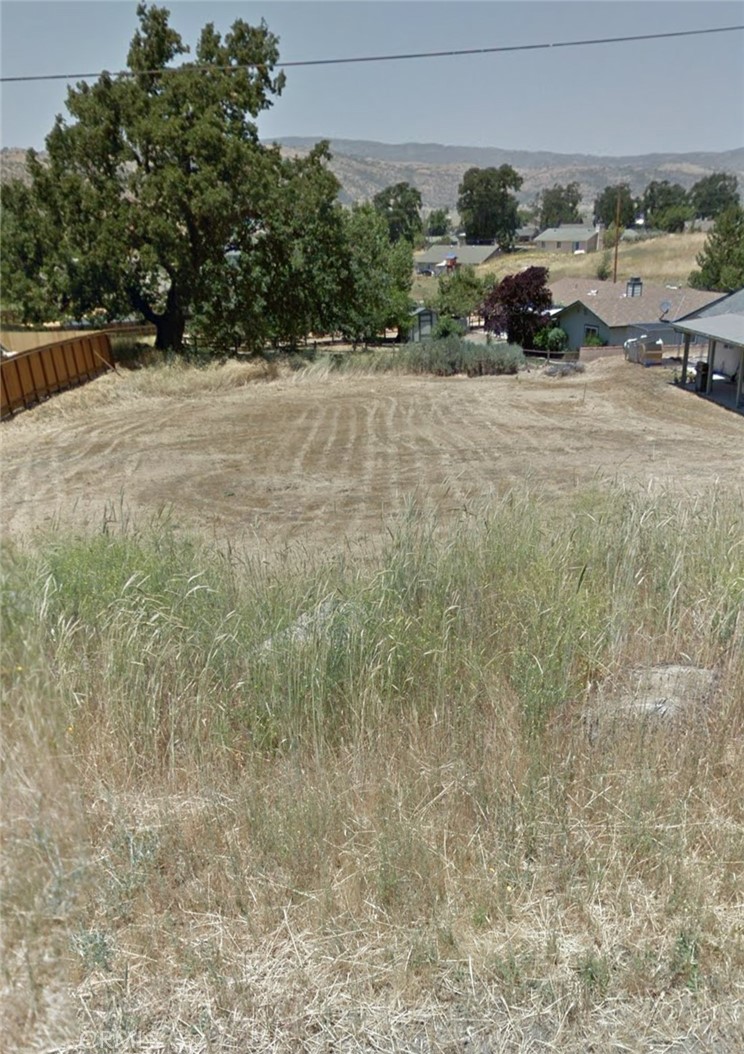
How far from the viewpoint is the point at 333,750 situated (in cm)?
283

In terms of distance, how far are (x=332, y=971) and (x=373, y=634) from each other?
141 cm

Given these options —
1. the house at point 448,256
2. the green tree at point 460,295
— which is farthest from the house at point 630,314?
the house at point 448,256

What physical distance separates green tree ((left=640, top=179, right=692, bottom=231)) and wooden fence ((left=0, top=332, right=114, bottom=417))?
9713cm

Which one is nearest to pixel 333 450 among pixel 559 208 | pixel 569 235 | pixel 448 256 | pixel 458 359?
pixel 458 359

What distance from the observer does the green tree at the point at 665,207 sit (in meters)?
99.1

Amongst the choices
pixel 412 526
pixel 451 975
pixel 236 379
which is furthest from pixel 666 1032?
pixel 236 379

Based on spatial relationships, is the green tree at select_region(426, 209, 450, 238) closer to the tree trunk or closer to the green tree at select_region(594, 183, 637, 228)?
the green tree at select_region(594, 183, 637, 228)

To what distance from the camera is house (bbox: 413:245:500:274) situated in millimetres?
87625

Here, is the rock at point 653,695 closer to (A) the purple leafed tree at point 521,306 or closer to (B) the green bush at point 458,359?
(B) the green bush at point 458,359

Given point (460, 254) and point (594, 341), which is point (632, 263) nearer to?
point (460, 254)

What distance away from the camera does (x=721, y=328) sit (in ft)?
66.1

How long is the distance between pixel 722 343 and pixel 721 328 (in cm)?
41

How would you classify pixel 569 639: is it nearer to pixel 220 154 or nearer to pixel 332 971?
pixel 332 971

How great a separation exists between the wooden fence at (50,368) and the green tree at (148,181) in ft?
7.09
